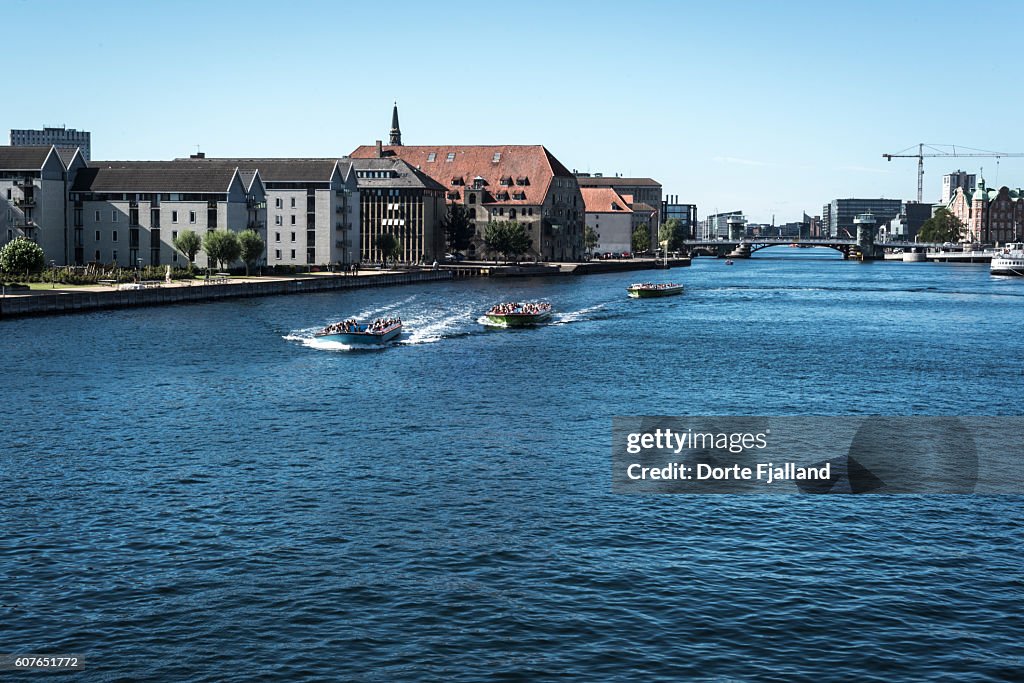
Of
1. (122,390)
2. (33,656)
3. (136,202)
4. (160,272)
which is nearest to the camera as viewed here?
(33,656)

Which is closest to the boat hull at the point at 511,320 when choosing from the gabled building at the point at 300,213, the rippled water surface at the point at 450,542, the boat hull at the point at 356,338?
the boat hull at the point at 356,338

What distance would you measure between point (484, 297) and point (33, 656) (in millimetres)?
128606

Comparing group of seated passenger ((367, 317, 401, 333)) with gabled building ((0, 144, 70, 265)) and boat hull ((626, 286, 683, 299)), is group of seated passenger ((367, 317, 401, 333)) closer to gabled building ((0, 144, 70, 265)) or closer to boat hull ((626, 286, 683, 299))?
boat hull ((626, 286, 683, 299))

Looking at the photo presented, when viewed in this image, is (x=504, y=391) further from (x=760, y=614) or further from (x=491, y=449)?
(x=760, y=614)

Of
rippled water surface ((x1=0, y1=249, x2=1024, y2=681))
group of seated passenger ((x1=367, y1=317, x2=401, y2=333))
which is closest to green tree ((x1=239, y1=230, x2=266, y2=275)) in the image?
group of seated passenger ((x1=367, y1=317, x2=401, y2=333))

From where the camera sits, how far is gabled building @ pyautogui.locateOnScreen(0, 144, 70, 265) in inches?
6097

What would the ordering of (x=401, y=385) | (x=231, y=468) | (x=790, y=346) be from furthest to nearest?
(x=790, y=346) → (x=401, y=385) → (x=231, y=468)

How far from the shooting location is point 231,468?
4253 cm

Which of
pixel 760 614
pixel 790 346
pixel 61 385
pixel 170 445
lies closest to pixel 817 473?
pixel 760 614

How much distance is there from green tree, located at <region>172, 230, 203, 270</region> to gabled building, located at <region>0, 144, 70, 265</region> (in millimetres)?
18840

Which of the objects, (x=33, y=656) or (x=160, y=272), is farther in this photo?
(x=160, y=272)

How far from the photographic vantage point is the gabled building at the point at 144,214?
16100cm

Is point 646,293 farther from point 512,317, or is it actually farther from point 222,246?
point 222,246
